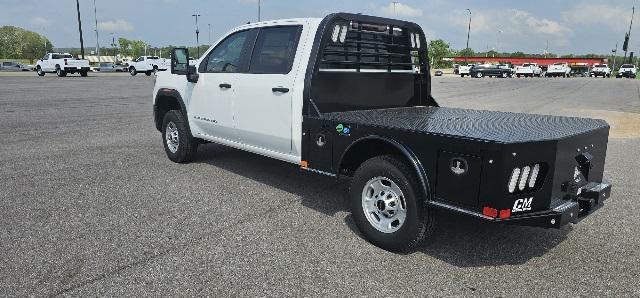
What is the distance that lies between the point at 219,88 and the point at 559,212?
4097 millimetres

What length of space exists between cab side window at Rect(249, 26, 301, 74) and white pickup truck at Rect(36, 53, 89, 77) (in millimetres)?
34216

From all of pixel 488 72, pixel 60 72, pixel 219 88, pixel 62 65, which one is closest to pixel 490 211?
pixel 219 88

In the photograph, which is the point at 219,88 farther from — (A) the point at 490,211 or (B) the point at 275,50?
(A) the point at 490,211

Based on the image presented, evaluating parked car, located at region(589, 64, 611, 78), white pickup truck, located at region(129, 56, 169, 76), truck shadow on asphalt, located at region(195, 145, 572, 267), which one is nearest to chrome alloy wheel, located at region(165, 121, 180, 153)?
truck shadow on asphalt, located at region(195, 145, 572, 267)

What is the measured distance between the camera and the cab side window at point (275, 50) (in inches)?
194

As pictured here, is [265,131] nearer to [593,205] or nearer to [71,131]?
[593,205]

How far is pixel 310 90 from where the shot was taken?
182 inches

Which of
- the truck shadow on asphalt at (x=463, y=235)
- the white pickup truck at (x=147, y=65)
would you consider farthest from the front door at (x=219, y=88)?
the white pickup truck at (x=147, y=65)

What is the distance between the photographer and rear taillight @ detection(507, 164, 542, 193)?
10.3ft

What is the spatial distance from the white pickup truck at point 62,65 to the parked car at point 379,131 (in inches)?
1264

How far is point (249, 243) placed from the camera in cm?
404

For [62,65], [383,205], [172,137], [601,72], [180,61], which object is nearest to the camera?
[383,205]

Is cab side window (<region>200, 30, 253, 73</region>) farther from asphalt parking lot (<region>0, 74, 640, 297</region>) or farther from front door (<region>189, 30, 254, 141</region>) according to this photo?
asphalt parking lot (<region>0, 74, 640, 297</region>)

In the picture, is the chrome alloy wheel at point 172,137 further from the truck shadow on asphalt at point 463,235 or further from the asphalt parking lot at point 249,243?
the truck shadow on asphalt at point 463,235
